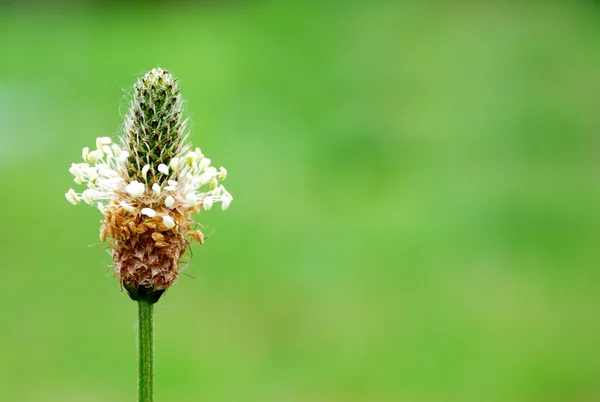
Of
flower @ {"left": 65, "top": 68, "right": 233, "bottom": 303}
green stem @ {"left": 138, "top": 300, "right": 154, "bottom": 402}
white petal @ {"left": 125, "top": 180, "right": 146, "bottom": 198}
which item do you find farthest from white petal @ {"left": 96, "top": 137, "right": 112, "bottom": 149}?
green stem @ {"left": 138, "top": 300, "right": 154, "bottom": 402}

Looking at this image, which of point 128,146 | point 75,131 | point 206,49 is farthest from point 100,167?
point 206,49

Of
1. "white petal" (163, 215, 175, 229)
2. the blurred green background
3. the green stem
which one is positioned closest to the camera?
the green stem

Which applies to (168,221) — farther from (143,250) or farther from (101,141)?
(101,141)

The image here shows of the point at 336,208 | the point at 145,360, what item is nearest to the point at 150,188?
the point at 145,360

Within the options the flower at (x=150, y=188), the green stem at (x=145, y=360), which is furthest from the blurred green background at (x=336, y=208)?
the green stem at (x=145, y=360)

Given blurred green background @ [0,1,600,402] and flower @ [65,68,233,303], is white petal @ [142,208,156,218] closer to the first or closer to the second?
flower @ [65,68,233,303]

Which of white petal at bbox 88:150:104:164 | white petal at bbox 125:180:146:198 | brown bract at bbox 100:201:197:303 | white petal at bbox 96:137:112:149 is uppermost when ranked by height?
white petal at bbox 96:137:112:149

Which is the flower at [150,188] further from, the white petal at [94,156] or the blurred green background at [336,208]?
the blurred green background at [336,208]
